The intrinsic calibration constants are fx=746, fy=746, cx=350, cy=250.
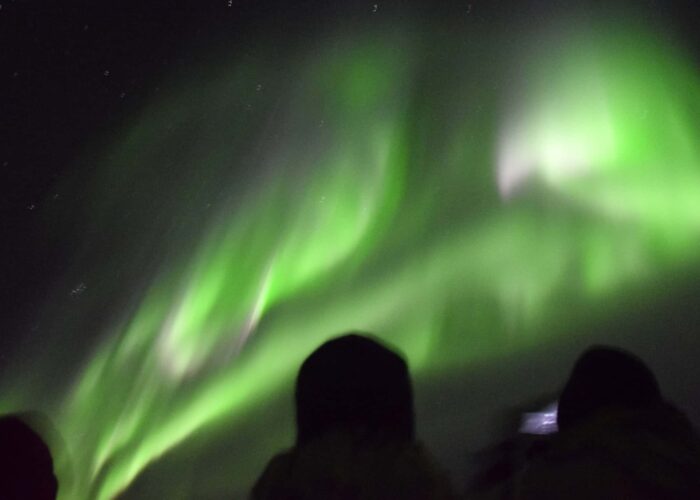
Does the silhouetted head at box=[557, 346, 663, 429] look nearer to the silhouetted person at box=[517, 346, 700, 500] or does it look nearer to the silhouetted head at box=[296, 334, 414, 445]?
the silhouetted person at box=[517, 346, 700, 500]

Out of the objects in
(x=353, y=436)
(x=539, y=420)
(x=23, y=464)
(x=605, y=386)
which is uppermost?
(x=23, y=464)

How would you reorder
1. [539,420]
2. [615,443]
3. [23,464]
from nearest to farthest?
[615,443], [23,464], [539,420]

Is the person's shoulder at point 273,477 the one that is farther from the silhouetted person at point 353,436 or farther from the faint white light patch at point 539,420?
the faint white light patch at point 539,420

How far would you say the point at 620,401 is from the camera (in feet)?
3.20

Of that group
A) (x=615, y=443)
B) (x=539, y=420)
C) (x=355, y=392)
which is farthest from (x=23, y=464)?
(x=539, y=420)

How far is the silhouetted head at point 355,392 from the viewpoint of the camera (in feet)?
3.20

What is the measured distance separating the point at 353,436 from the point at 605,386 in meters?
0.34

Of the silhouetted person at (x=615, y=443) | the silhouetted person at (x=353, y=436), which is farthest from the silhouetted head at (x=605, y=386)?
the silhouetted person at (x=353, y=436)

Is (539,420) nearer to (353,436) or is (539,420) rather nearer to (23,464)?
(353,436)

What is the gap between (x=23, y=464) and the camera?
1011 mm

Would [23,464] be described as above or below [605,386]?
above

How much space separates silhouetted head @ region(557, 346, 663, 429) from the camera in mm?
981

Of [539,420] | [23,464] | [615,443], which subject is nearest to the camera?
[615,443]

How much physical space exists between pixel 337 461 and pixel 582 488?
29cm
